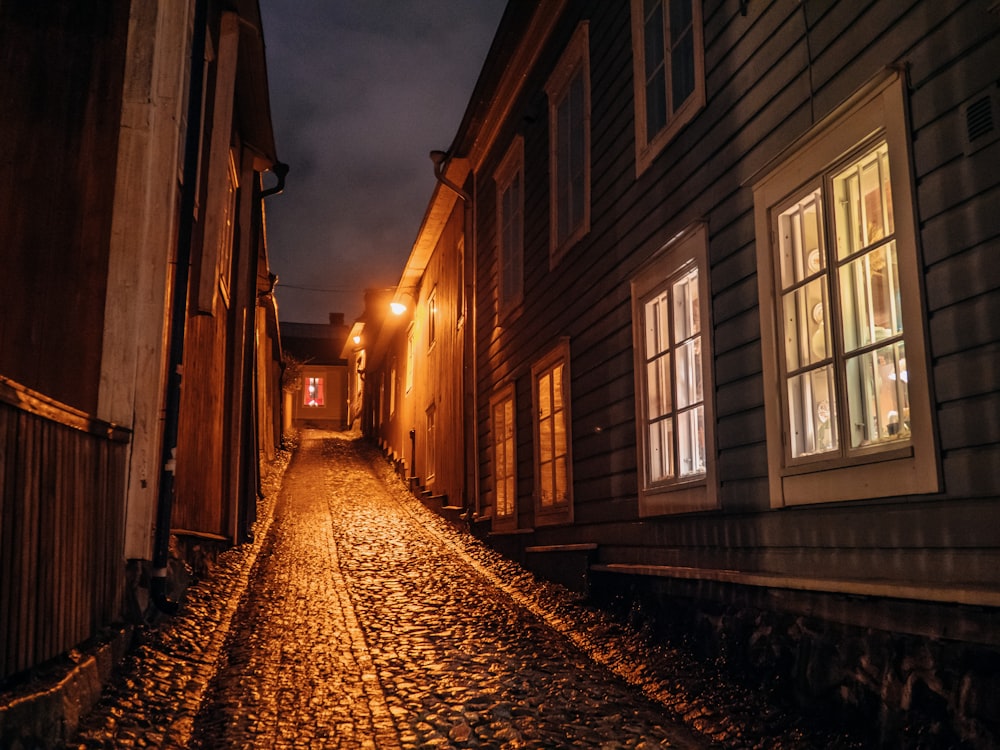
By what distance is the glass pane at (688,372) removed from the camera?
6.15 m

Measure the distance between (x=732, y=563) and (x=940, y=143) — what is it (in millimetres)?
2668

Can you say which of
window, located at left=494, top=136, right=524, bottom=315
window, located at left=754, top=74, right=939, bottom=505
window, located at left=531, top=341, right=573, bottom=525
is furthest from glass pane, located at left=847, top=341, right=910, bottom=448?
window, located at left=494, top=136, right=524, bottom=315

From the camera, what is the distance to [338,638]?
268 inches

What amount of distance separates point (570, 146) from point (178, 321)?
4.38 m

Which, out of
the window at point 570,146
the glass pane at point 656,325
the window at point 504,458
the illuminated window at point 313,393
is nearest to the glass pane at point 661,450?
the glass pane at point 656,325

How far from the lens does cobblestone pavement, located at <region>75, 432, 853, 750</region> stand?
459 cm

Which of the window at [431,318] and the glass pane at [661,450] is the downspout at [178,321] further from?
the window at [431,318]

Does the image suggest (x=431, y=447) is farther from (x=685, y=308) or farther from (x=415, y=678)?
(x=415, y=678)

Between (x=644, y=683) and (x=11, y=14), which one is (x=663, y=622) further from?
(x=11, y=14)

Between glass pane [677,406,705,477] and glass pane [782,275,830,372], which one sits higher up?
→ glass pane [782,275,830,372]

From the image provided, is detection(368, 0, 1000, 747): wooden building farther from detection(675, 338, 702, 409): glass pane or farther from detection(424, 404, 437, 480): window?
detection(424, 404, 437, 480): window

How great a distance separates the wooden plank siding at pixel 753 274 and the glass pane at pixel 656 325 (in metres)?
0.34

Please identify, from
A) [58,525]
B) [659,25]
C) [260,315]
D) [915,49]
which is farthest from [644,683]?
[260,315]

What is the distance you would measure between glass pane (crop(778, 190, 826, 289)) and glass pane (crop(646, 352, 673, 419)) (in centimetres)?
165
